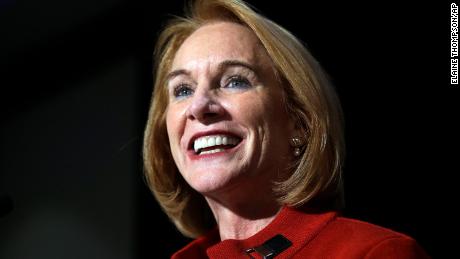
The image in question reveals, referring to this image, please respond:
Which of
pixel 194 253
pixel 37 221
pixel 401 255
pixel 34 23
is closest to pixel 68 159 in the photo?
pixel 37 221

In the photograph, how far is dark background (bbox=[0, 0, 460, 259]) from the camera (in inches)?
69.1

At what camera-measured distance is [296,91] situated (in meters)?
1.50

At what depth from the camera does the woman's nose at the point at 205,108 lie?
4.70ft

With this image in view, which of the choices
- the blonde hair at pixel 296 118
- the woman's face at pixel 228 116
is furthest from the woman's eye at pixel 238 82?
the blonde hair at pixel 296 118

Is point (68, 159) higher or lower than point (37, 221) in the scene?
higher

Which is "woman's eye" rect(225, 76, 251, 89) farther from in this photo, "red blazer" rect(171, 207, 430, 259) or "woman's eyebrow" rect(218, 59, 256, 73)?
"red blazer" rect(171, 207, 430, 259)

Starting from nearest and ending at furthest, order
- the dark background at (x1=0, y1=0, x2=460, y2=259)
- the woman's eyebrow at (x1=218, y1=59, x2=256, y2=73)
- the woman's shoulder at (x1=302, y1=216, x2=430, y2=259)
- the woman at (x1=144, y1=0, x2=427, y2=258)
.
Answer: the woman's shoulder at (x1=302, y1=216, x2=430, y2=259)
the woman at (x1=144, y1=0, x2=427, y2=258)
the woman's eyebrow at (x1=218, y1=59, x2=256, y2=73)
the dark background at (x1=0, y1=0, x2=460, y2=259)

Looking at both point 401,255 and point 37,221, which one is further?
point 37,221

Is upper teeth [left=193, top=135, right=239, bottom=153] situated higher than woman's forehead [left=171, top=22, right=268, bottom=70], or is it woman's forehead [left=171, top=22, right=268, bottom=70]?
woman's forehead [left=171, top=22, right=268, bottom=70]

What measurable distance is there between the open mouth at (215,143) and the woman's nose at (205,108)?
0.05m

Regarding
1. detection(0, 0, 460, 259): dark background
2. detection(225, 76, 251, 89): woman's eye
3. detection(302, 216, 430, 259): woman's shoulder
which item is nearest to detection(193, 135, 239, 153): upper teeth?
detection(225, 76, 251, 89): woman's eye

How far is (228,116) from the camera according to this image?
1.45 metres

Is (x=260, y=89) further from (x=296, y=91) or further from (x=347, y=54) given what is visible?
(x=347, y=54)

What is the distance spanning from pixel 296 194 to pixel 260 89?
287 millimetres
